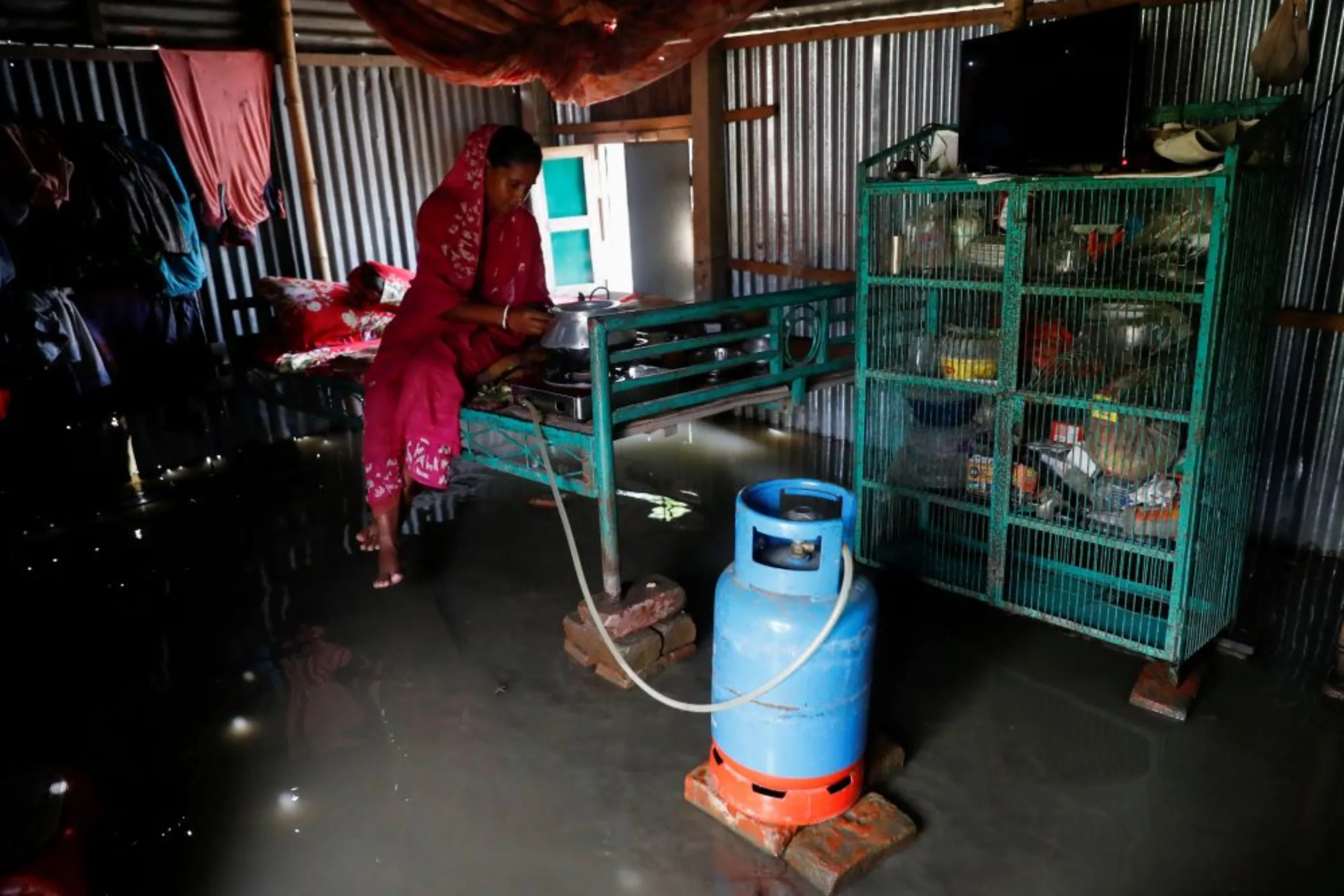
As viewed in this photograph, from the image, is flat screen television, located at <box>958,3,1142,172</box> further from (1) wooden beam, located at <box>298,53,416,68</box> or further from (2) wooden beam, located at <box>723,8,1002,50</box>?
(1) wooden beam, located at <box>298,53,416,68</box>

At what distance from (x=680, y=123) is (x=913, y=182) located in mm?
3808

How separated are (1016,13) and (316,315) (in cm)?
508

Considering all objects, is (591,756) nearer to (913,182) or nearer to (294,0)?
(913,182)

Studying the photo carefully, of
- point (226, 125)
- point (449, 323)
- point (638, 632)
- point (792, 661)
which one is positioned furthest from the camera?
point (226, 125)

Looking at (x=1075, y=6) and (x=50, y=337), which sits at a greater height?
(x=1075, y=6)

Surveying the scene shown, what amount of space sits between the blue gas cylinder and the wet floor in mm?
241

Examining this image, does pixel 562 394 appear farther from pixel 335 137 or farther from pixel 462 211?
pixel 335 137

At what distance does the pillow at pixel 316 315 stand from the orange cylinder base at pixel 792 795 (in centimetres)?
476

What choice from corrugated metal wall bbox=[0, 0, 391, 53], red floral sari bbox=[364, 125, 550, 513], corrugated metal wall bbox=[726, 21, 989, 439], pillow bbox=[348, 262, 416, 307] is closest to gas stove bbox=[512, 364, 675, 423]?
red floral sari bbox=[364, 125, 550, 513]

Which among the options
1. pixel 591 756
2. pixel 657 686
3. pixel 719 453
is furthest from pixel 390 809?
pixel 719 453

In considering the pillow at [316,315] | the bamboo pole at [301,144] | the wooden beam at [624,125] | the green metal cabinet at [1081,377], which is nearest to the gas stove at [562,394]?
the green metal cabinet at [1081,377]

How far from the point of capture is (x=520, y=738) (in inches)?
140

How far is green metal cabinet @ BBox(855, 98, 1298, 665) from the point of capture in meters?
3.40

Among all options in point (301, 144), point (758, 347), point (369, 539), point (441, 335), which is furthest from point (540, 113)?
point (369, 539)
